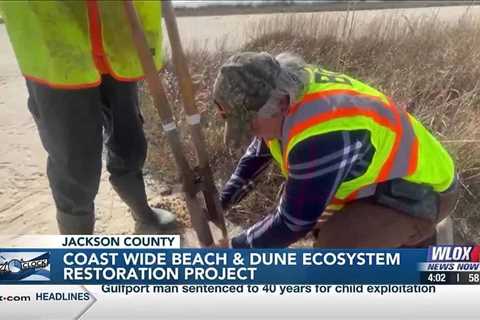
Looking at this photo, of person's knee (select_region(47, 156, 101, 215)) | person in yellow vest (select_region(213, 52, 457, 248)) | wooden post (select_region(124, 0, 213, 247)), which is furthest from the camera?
person's knee (select_region(47, 156, 101, 215))

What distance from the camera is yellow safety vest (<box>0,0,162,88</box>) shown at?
129 cm

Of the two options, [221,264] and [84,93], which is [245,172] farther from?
[84,93]

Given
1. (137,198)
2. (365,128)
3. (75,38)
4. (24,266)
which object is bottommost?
(137,198)

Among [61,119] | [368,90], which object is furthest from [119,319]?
[368,90]

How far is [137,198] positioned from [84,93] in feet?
1.43

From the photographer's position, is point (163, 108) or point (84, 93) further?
point (84, 93)

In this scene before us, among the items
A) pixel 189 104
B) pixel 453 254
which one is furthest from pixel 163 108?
pixel 453 254

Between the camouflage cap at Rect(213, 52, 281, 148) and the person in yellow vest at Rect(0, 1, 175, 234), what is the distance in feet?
0.54

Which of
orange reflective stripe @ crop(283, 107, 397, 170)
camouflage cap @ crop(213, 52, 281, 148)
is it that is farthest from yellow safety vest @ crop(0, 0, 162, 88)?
orange reflective stripe @ crop(283, 107, 397, 170)

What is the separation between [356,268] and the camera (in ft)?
4.69

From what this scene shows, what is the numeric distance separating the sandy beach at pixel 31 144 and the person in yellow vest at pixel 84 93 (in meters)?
0.03

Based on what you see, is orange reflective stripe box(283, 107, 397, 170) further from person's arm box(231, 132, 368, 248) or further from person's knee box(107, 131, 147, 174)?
person's knee box(107, 131, 147, 174)

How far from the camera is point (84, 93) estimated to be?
5.04 feet

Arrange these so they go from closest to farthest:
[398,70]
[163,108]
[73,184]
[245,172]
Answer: [163,108] < [73,184] < [245,172] < [398,70]
